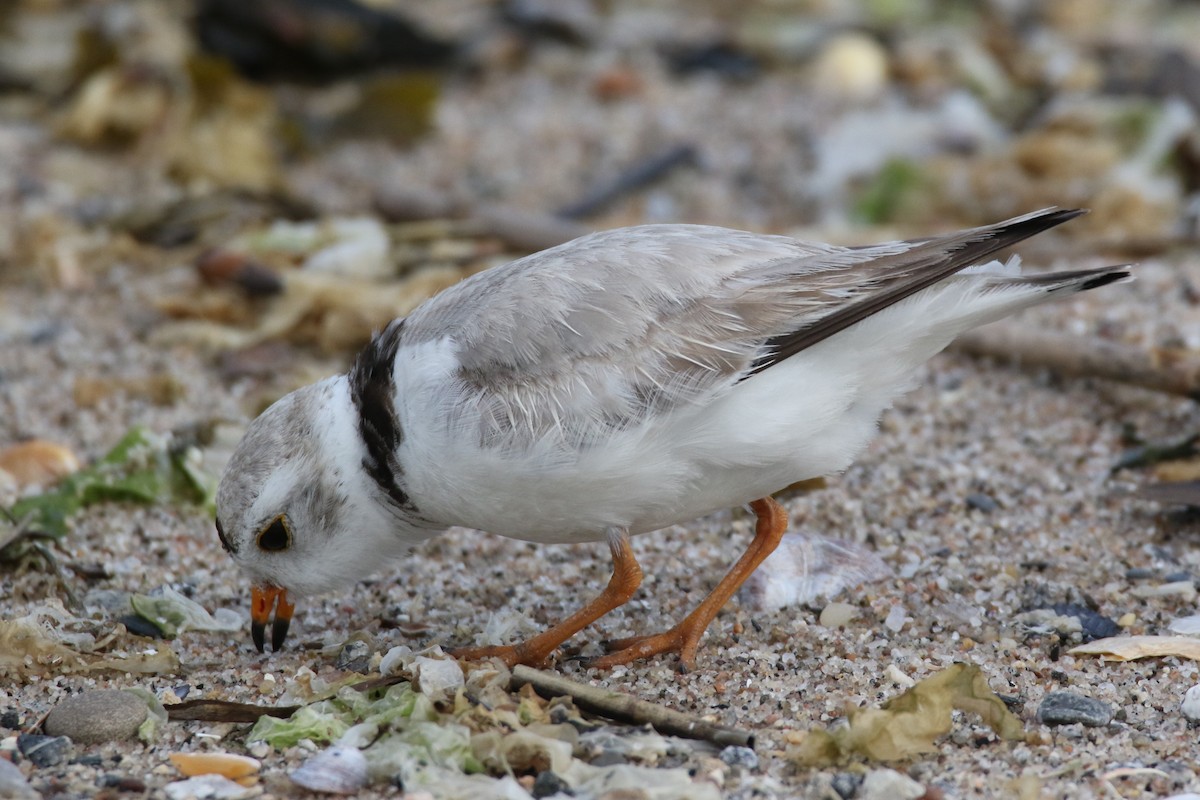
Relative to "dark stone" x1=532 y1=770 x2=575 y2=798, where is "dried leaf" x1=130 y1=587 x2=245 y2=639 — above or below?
above

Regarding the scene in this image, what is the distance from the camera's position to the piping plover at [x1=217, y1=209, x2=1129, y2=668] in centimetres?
389

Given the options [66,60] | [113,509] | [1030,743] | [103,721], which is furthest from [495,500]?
[66,60]

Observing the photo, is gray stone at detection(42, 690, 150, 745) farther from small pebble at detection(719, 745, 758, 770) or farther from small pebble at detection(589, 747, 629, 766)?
small pebble at detection(719, 745, 758, 770)

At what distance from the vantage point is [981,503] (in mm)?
5043

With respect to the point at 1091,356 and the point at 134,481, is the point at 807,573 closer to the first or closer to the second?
the point at 1091,356

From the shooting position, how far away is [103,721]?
3.64 m

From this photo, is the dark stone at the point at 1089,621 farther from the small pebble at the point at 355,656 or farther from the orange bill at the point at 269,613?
the orange bill at the point at 269,613

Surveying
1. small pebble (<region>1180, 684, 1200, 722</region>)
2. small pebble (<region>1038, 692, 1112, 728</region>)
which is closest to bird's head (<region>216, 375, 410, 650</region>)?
small pebble (<region>1038, 692, 1112, 728</region>)

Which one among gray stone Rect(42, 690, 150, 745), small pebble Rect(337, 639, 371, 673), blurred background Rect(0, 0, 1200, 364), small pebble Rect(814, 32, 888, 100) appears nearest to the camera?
gray stone Rect(42, 690, 150, 745)

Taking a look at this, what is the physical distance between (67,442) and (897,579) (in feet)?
11.2

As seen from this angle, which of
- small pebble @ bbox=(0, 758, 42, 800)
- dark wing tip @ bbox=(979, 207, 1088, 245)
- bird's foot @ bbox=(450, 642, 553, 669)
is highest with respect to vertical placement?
dark wing tip @ bbox=(979, 207, 1088, 245)

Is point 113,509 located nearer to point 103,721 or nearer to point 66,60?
point 103,721

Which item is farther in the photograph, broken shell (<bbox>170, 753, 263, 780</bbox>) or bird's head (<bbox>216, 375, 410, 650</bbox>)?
bird's head (<bbox>216, 375, 410, 650</bbox>)

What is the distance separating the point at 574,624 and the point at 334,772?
1009 mm
